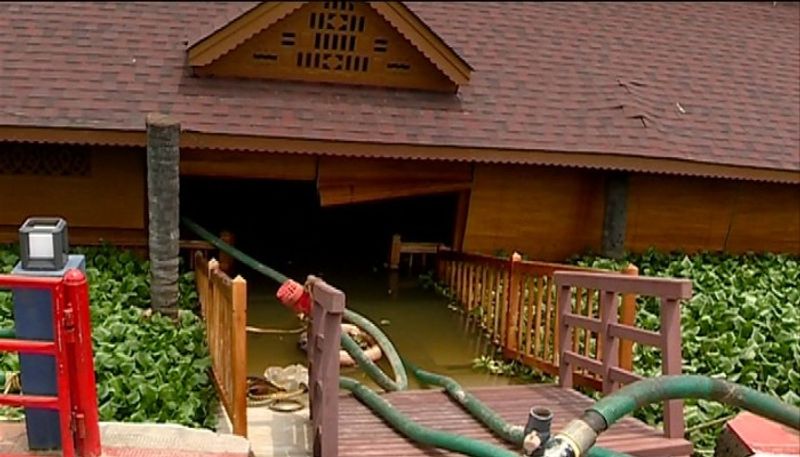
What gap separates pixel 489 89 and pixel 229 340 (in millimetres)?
5418

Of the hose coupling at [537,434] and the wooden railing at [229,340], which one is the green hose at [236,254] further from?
the hose coupling at [537,434]

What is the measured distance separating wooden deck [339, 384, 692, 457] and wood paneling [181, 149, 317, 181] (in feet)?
12.0

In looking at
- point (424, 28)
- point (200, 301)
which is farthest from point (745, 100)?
point (200, 301)

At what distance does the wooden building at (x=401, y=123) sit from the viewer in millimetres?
8367

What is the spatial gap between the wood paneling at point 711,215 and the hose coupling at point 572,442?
7210 mm

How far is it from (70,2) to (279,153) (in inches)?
134

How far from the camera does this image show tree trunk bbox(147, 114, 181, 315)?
6.96m

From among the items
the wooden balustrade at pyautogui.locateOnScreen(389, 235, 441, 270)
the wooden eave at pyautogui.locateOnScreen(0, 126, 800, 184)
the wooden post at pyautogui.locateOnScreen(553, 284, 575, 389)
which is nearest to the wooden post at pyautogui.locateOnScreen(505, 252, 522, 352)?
the wooden post at pyautogui.locateOnScreen(553, 284, 575, 389)

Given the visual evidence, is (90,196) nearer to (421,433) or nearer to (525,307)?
(525,307)

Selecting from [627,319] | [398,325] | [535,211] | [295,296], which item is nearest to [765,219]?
[535,211]

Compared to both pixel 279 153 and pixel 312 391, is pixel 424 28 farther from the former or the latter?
pixel 312 391

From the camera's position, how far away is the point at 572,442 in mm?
2715

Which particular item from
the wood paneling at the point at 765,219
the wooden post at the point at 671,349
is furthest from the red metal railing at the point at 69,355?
the wood paneling at the point at 765,219

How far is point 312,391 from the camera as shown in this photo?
5418 millimetres
